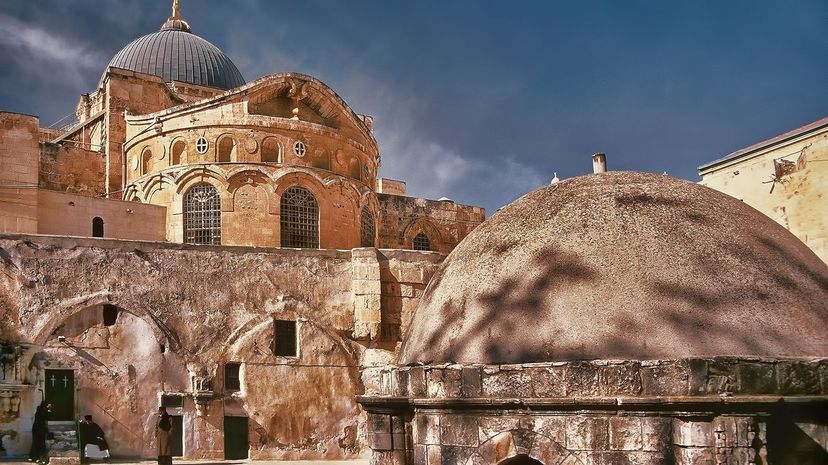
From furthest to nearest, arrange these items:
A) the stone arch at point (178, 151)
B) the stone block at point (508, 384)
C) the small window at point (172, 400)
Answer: the stone arch at point (178, 151) → the small window at point (172, 400) → the stone block at point (508, 384)

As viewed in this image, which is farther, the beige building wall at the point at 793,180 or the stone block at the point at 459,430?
the beige building wall at the point at 793,180

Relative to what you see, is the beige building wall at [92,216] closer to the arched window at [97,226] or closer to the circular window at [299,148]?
the arched window at [97,226]

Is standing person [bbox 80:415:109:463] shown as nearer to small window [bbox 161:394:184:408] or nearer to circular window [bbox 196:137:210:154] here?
small window [bbox 161:394:184:408]

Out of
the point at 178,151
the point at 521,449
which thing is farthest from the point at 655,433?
the point at 178,151

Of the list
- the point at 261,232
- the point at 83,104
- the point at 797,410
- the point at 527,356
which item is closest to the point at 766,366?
the point at 797,410

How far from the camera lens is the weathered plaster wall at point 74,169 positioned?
27.5m

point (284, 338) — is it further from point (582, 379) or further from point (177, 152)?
point (582, 379)

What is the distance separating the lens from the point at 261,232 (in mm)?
24688

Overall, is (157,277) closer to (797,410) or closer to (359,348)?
(359,348)

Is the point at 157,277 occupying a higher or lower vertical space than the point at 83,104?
lower

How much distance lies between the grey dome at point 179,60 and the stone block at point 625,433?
29679 millimetres

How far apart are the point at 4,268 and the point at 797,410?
15.9 meters

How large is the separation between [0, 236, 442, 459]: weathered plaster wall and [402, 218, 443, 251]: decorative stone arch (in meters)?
9.55

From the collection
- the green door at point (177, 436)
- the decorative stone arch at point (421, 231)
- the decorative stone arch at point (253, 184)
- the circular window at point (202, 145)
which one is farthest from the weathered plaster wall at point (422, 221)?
the green door at point (177, 436)
